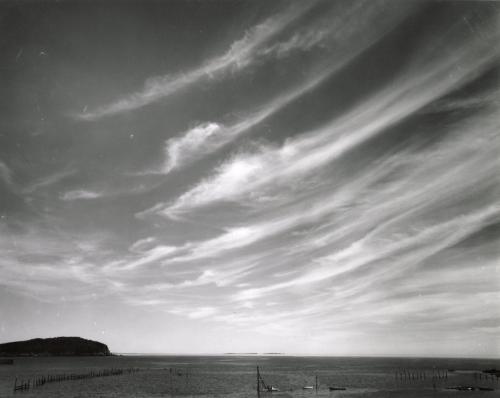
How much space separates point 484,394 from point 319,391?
29311 millimetres

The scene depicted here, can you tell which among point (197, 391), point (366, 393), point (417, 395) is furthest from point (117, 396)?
point (417, 395)

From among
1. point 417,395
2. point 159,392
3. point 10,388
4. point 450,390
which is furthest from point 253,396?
point 10,388

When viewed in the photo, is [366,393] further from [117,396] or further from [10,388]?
[10,388]

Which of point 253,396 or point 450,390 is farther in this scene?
point 450,390

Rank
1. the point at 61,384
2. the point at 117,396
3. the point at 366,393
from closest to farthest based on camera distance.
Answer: the point at 117,396 → the point at 366,393 → the point at 61,384

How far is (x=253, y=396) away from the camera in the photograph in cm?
6844

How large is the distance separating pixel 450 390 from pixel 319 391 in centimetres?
2630

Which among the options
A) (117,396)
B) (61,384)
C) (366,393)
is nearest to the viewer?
(117,396)

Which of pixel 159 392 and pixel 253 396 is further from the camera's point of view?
pixel 159 392

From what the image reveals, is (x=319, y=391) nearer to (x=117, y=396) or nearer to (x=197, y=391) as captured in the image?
(x=197, y=391)

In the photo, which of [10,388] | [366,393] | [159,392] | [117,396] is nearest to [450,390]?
[366,393]

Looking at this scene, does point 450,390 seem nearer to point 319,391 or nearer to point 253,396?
point 319,391

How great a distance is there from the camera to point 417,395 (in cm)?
7075

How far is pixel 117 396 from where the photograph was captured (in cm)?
6700
